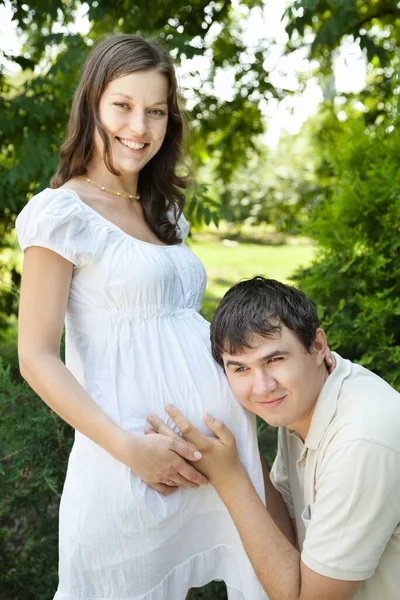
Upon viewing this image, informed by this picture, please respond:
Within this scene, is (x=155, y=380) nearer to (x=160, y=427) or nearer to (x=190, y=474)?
(x=160, y=427)

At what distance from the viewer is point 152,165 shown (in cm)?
258

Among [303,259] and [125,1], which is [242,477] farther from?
[303,259]

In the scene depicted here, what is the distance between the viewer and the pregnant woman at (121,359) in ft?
6.21

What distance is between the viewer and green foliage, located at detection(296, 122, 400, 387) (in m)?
3.29

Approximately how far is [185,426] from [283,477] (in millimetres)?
700

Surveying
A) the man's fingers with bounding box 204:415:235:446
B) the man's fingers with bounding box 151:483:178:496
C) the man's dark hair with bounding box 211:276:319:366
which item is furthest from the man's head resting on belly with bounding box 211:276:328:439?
the man's fingers with bounding box 151:483:178:496

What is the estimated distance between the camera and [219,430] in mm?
2006

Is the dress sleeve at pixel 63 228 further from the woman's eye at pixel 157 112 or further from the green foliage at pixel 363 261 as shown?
the green foliage at pixel 363 261

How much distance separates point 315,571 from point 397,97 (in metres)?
2.77

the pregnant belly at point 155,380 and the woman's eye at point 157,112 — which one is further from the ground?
the woman's eye at point 157,112

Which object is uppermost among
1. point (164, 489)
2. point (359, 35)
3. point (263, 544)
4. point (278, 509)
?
point (359, 35)

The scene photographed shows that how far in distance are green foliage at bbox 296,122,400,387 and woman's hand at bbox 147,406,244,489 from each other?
1376mm

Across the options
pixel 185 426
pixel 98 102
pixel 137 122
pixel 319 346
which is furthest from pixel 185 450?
pixel 98 102

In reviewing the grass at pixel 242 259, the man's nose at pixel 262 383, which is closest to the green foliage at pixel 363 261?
the man's nose at pixel 262 383
